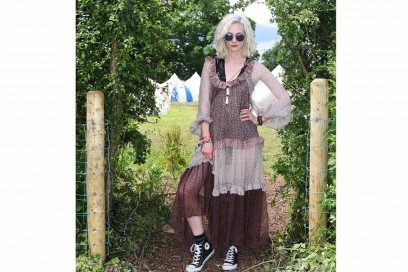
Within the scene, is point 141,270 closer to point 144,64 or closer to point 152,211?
point 152,211

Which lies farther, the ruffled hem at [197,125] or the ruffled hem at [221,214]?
the ruffled hem at [221,214]

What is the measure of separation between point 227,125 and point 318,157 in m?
0.71

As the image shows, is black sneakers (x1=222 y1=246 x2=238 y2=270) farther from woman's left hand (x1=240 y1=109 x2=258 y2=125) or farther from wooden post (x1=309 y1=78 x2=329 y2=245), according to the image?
woman's left hand (x1=240 y1=109 x2=258 y2=125)

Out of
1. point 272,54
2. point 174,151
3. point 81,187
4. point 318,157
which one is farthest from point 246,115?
point 272,54

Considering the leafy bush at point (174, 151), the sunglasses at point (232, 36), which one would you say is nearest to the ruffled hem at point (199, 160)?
the sunglasses at point (232, 36)

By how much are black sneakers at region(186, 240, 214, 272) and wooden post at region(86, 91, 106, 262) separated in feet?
2.25

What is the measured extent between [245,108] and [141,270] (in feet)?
5.07

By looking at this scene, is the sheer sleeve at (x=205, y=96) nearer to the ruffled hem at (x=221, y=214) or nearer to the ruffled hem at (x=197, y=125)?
the ruffled hem at (x=197, y=125)

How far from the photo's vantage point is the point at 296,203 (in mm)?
5359

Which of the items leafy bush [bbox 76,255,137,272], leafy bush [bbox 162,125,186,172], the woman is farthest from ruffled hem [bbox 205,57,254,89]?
leafy bush [bbox 162,125,186,172]

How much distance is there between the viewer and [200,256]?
5039 mm

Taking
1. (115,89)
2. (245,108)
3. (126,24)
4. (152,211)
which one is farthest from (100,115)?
(152,211)

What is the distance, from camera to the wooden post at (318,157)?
4766 mm

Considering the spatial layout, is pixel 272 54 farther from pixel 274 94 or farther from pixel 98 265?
pixel 98 265
